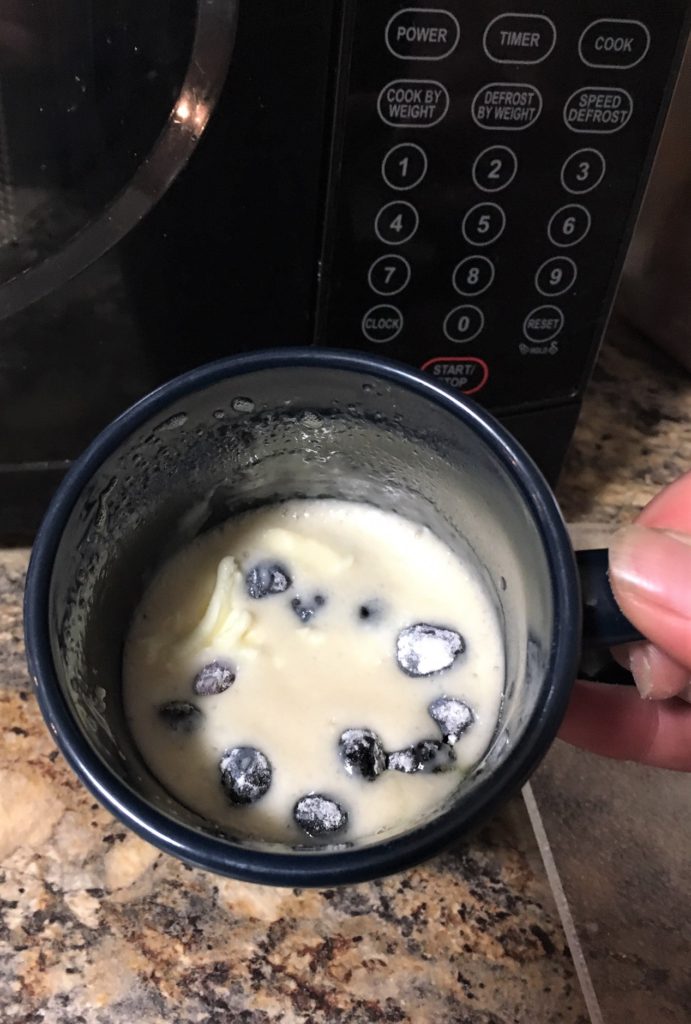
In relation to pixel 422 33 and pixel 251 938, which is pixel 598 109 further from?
pixel 251 938

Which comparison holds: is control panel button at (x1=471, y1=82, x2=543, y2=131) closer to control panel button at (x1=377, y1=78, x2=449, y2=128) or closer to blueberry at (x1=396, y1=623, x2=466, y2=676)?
control panel button at (x1=377, y1=78, x2=449, y2=128)

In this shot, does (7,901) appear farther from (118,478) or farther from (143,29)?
(143,29)

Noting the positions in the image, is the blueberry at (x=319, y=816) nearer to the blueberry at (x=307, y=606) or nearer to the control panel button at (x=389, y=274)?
the blueberry at (x=307, y=606)

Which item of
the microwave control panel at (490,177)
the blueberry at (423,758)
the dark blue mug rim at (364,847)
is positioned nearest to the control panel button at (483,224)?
the microwave control panel at (490,177)

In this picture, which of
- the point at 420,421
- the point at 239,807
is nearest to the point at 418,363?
the point at 420,421

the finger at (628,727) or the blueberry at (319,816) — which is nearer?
the blueberry at (319,816)

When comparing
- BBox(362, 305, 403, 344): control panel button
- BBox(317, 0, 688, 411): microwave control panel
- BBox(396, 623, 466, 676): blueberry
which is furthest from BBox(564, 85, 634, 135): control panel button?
BBox(396, 623, 466, 676): blueberry

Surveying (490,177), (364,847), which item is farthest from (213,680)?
(490,177)
